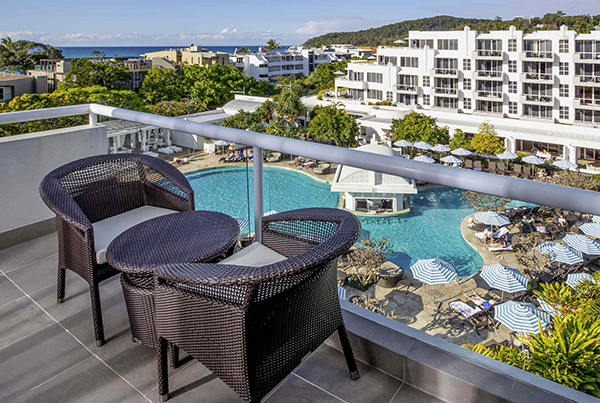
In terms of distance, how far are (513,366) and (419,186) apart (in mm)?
686

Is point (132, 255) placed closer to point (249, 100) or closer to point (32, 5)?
point (249, 100)

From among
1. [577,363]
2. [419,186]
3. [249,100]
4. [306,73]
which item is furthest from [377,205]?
[306,73]

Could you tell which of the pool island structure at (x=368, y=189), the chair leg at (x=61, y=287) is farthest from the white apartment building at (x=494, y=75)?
the chair leg at (x=61, y=287)

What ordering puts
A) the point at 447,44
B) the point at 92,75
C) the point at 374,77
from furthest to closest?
1. the point at 92,75
2. the point at 374,77
3. the point at 447,44

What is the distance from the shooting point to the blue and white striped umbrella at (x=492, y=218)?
5.08 ft

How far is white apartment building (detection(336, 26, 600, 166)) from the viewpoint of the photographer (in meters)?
35.5

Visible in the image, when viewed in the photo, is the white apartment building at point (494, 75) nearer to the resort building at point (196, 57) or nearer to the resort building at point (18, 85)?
the resort building at point (196, 57)

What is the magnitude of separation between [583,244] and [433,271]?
2.05ft

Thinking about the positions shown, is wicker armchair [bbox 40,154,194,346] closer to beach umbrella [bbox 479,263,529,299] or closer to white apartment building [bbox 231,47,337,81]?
beach umbrella [bbox 479,263,529,299]

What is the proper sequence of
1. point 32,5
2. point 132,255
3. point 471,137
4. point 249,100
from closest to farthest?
point 132,255
point 471,137
point 249,100
point 32,5

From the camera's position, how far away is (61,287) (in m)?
2.26

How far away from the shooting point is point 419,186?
1.72 m

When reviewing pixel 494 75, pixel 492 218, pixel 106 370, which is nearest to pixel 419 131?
pixel 494 75

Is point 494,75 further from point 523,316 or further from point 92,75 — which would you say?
point 523,316
